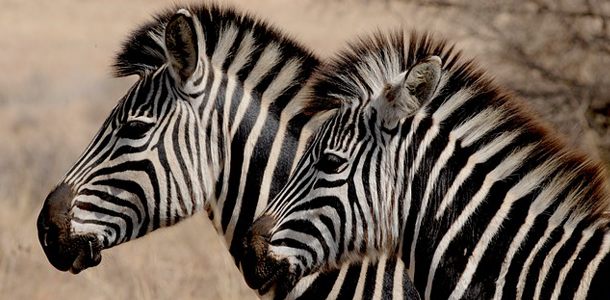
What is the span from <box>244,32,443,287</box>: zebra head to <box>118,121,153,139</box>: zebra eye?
1123mm

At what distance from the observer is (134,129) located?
5215 mm

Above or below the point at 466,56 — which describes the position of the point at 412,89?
below

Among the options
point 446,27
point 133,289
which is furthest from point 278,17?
point 133,289

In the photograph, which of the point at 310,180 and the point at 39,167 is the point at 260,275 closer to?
the point at 310,180

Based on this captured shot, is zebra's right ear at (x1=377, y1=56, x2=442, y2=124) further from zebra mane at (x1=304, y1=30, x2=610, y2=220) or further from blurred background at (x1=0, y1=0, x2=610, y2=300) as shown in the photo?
blurred background at (x1=0, y1=0, x2=610, y2=300)

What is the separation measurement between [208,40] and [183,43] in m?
0.39

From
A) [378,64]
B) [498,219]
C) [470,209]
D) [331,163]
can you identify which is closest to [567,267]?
[498,219]

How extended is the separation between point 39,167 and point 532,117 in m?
9.68

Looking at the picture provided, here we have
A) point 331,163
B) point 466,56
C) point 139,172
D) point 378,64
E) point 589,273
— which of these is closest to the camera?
point 589,273

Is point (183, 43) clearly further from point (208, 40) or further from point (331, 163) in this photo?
point (331, 163)

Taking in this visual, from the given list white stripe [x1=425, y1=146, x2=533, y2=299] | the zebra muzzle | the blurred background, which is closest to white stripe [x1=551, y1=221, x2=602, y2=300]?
white stripe [x1=425, y1=146, x2=533, y2=299]

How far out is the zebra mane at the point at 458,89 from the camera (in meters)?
4.24

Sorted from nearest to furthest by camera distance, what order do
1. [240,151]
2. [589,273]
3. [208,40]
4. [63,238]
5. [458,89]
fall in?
[589,273] < [458,89] < [63,238] < [240,151] < [208,40]

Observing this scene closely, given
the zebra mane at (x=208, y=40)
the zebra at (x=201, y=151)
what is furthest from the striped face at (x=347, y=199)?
the zebra mane at (x=208, y=40)
